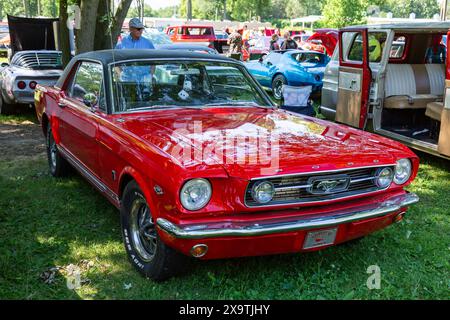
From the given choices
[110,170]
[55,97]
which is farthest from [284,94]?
[110,170]

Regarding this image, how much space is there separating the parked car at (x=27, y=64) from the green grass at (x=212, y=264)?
4416 mm

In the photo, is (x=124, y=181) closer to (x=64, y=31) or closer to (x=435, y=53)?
(x=435, y=53)

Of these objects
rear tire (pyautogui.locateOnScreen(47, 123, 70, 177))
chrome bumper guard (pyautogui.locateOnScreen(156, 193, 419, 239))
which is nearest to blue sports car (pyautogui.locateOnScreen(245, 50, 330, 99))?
rear tire (pyautogui.locateOnScreen(47, 123, 70, 177))

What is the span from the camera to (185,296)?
3.27m

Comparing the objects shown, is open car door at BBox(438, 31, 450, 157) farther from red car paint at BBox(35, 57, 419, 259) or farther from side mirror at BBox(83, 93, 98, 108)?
side mirror at BBox(83, 93, 98, 108)

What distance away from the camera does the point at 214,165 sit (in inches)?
116

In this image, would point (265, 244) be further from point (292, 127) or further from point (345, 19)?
point (345, 19)

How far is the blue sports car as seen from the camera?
12.2m

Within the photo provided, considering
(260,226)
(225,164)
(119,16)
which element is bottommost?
(260,226)

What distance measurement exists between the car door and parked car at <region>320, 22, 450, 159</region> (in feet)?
12.4

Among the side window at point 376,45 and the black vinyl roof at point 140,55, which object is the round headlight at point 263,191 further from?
the side window at point 376,45

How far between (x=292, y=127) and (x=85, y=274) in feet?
6.37

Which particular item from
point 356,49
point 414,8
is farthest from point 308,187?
point 414,8

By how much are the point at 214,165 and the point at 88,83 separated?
234 centimetres
